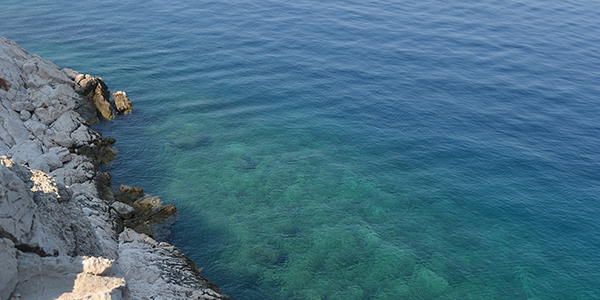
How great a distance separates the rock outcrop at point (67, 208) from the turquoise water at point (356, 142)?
339 centimetres

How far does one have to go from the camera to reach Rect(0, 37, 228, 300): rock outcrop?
77.1 feet

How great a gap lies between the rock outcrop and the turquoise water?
3.39 meters

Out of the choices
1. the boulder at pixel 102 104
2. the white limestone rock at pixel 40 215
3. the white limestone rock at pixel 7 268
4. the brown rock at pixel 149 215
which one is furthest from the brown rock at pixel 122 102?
the white limestone rock at pixel 7 268

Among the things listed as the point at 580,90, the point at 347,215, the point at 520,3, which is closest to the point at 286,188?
the point at 347,215

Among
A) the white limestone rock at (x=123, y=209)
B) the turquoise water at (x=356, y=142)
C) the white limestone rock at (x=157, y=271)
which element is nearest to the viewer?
the white limestone rock at (x=157, y=271)

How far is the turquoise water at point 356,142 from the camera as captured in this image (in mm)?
39688

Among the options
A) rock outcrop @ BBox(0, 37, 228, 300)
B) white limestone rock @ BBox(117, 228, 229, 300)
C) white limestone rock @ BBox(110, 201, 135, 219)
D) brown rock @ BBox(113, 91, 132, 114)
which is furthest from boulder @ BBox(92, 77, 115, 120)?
white limestone rock @ BBox(117, 228, 229, 300)

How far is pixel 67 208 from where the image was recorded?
28.3 metres

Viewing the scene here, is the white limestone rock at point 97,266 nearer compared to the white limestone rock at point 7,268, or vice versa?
the white limestone rock at point 7,268

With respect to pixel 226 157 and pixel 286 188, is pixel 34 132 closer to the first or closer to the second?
pixel 226 157

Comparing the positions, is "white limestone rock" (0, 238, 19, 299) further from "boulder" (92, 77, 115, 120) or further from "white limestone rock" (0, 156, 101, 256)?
"boulder" (92, 77, 115, 120)

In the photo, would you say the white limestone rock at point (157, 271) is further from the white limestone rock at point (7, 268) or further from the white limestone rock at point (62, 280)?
the white limestone rock at point (7, 268)

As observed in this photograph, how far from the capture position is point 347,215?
45.0 metres

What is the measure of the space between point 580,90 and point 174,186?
64.8m
